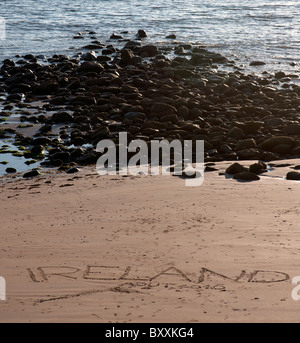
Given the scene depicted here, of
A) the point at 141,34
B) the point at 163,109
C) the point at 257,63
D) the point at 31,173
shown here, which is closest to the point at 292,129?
the point at 163,109

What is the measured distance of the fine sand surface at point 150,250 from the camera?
5.46 m

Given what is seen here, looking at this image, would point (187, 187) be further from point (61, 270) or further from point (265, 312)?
point (265, 312)

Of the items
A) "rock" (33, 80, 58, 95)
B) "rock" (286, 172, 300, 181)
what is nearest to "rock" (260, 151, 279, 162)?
"rock" (286, 172, 300, 181)

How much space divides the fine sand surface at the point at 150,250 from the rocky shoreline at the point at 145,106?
162cm

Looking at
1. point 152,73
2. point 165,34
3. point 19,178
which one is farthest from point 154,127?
point 165,34

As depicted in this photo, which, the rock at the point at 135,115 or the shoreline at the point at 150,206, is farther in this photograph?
the rock at the point at 135,115

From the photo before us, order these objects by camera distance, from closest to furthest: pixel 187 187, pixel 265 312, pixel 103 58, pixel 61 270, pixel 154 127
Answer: pixel 265 312, pixel 61 270, pixel 187 187, pixel 154 127, pixel 103 58

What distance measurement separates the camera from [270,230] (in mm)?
7324

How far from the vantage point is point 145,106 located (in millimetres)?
14086

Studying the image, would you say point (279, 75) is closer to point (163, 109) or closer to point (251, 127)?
point (163, 109)

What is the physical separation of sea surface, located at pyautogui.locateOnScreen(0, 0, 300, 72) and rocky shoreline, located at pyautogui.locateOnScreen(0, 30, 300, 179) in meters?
2.89

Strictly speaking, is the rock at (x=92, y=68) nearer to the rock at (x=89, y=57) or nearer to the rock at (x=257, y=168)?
the rock at (x=89, y=57)

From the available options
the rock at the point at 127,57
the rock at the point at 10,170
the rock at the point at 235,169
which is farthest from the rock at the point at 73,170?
the rock at the point at 127,57
